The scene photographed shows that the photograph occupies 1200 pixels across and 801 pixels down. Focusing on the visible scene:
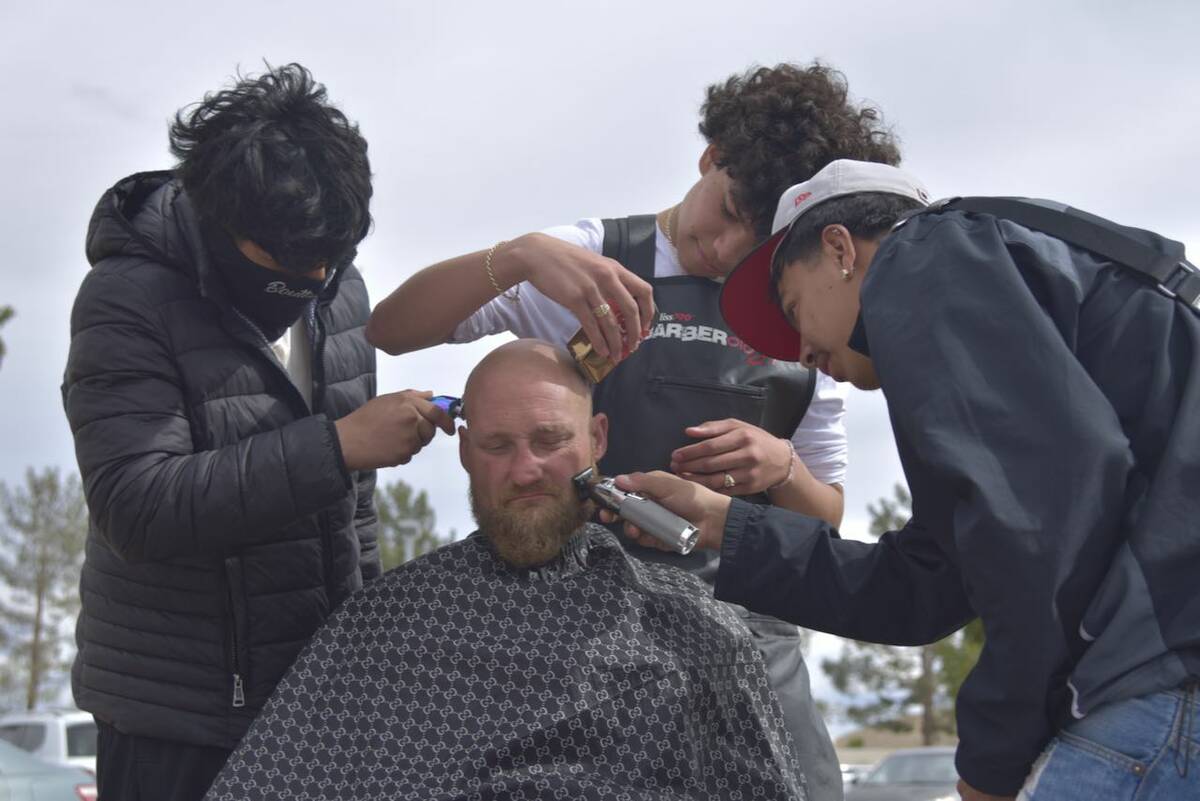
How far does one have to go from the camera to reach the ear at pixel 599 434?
3.31 m

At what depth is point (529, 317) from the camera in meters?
3.60

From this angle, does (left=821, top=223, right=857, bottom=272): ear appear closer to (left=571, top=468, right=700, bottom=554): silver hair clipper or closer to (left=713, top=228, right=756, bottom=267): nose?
(left=571, top=468, right=700, bottom=554): silver hair clipper

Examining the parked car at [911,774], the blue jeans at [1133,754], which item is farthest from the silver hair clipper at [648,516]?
the parked car at [911,774]

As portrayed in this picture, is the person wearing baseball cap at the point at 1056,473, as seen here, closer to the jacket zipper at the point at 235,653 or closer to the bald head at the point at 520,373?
the bald head at the point at 520,373

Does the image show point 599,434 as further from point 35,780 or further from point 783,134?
point 35,780

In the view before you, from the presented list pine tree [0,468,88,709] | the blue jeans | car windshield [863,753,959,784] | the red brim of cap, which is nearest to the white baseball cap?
the red brim of cap

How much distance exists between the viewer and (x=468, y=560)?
320 cm

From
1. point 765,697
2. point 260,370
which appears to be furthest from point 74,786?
point 765,697

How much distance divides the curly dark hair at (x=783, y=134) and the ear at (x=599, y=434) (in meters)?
0.60

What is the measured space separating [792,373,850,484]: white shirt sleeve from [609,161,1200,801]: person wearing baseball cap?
126 centimetres

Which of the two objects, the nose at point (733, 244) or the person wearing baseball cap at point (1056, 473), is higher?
the nose at point (733, 244)

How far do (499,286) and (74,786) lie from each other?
4.11 meters

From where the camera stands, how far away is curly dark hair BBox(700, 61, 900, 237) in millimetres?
3336

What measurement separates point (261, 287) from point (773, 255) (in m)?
1.16
